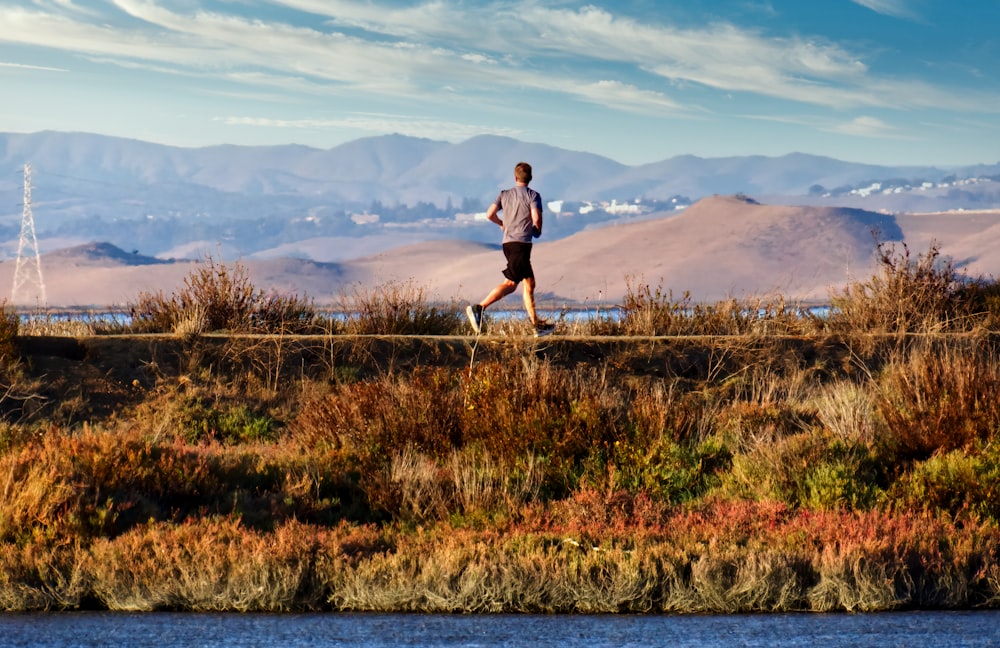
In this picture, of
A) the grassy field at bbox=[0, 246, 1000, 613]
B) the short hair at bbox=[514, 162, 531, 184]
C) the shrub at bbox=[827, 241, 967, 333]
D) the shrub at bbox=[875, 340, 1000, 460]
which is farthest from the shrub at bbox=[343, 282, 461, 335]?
the shrub at bbox=[875, 340, 1000, 460]

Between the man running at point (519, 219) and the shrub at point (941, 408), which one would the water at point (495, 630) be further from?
the man running at point (519, 219)

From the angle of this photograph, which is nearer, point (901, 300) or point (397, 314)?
point (397, 314)

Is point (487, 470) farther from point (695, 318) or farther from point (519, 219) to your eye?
point (695, 318)

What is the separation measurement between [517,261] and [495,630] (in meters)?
9.18

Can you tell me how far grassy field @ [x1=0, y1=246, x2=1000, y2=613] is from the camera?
823 centimetres

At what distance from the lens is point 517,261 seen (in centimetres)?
1642

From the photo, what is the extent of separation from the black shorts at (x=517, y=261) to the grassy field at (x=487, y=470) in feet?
2.95

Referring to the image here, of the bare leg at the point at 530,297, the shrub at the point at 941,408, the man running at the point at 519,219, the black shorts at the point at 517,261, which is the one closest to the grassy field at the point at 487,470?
the shrub at the point at 941,408

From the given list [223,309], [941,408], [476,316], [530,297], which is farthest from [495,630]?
[223,309]

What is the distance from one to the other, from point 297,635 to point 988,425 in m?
6.85

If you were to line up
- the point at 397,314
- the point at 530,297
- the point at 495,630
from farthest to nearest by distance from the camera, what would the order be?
the point at 397,314
the point at 530,297
the point at 495,630

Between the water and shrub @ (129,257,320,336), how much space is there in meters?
10.4

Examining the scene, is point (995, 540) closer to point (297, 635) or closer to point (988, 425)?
point (988, 425)

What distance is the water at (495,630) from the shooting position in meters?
7.29
